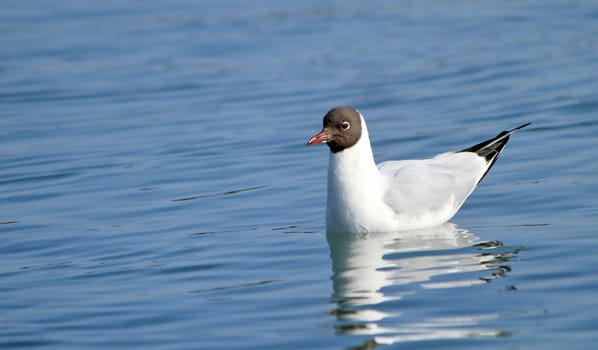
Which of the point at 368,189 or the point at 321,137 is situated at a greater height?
the point at 321,137

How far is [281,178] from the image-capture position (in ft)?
40.3

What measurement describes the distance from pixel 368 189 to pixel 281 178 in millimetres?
2683

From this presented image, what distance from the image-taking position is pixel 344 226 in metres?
9.78

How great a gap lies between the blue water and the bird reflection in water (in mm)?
25

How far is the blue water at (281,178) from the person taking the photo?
7703mm

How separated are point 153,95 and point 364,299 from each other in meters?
10.4

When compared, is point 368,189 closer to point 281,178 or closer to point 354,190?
point 354,190

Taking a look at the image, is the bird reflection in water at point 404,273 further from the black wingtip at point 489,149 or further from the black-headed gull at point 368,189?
the black wingtip at point 489,149

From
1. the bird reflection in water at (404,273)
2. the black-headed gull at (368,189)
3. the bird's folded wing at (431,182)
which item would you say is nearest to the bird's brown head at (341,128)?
the black-headed gull at (368,189)

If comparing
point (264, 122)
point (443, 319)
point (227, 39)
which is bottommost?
point (443, 319)

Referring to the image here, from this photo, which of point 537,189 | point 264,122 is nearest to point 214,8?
point 264,122

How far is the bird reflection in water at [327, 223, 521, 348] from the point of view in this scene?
7297 millimetres

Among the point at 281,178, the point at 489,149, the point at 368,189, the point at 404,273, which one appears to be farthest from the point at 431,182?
the point at 281,178

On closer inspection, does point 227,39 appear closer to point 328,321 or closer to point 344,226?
point 344,226
